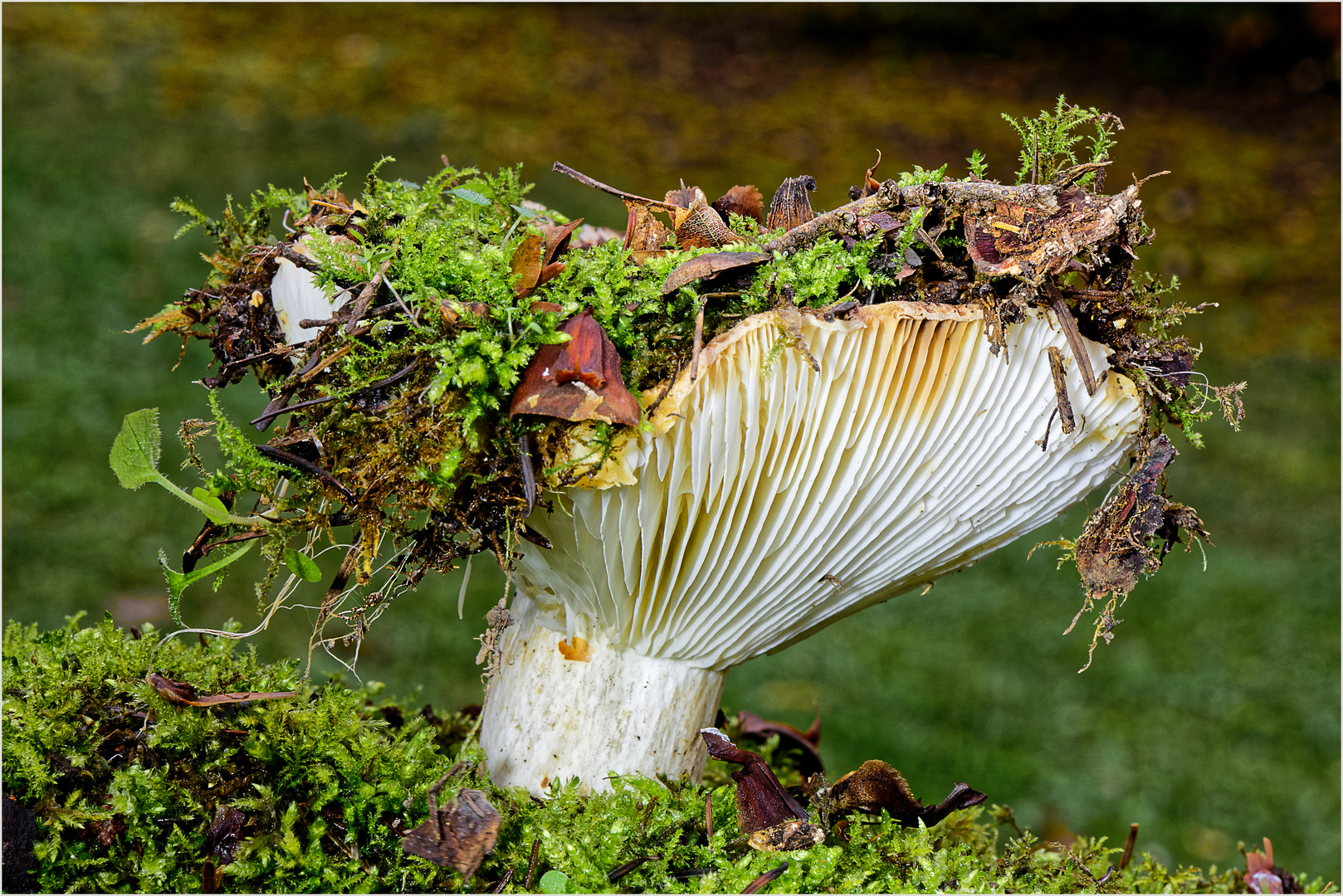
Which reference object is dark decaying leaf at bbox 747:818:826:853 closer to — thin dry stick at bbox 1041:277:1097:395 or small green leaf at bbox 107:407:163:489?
thin dry stick at bbox 1041:277:1097:395

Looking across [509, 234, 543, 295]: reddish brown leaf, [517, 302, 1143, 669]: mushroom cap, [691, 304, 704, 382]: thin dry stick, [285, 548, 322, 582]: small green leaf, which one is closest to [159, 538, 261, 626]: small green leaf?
[285, 548, 322, 582]: small green leaf

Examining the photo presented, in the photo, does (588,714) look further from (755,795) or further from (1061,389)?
(1061,389)

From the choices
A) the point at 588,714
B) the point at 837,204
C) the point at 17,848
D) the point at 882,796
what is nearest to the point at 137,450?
the point at 17,848

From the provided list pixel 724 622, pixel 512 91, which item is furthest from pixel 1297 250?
pixel 724 622

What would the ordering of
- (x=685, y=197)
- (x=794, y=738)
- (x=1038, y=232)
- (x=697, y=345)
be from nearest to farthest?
(x=697, y=345) < (x=1038, y=232) < (x=685, y=197) < (x=794, y=738)

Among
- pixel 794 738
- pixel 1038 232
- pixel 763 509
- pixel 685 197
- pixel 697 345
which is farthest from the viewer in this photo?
pixel 794 738

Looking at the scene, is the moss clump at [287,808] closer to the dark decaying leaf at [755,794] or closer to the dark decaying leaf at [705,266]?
the dark decaying leaf at [755,794]

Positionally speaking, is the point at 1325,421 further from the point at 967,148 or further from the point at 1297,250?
the point at 967,148
